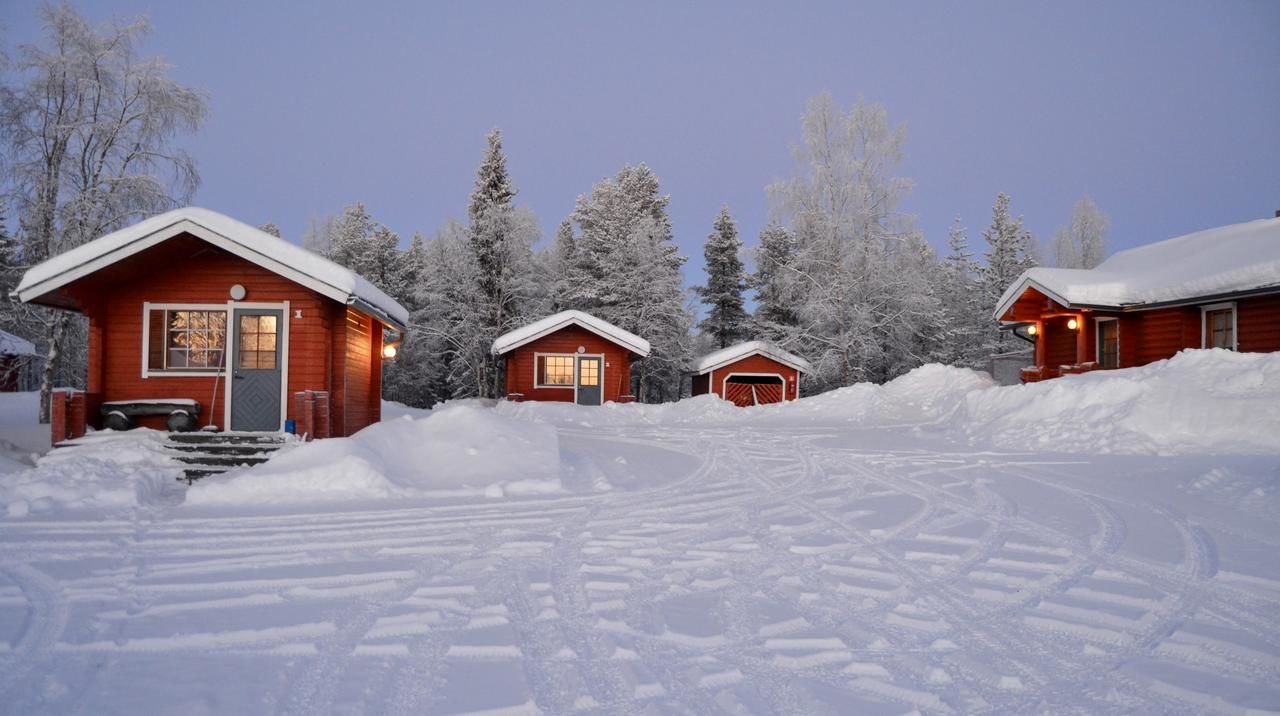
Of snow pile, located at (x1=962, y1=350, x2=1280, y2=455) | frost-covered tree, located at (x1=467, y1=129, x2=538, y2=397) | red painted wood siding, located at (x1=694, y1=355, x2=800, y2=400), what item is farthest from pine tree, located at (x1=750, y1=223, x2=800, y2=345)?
snow pile, located at (x1=962, y1=350, x2=1280, y2=455)

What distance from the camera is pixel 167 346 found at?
11.9 m

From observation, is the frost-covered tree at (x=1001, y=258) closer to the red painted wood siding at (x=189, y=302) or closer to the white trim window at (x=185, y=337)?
the red painted wood siding at (x=189, y=302)

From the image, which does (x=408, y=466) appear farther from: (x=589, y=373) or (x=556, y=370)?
(x=589, y=373)

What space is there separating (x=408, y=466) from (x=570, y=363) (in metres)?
15.8

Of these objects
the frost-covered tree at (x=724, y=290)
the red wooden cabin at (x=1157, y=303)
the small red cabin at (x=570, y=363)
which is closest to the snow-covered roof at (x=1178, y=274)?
the red wooden cabin at (x=1157, y=303)

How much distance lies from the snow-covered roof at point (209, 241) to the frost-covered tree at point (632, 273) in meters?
21.1

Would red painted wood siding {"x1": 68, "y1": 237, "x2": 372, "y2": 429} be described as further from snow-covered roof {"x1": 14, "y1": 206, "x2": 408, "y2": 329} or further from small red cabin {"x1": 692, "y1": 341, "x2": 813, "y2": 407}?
small red cabin {"x1": 692, "y1": 341, "x2": 813, "y2": 407}

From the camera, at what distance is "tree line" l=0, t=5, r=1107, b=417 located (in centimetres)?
1673

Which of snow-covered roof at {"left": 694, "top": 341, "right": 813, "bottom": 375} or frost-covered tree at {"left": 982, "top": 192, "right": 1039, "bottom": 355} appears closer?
snow-covered roof at {"left": 694, "top": 341, "right": 813, "bottom": 375}

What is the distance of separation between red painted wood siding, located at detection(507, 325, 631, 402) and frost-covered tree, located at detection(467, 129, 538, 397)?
601cm

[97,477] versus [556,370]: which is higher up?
[556,370]

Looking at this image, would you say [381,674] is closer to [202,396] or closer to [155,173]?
[202,396]

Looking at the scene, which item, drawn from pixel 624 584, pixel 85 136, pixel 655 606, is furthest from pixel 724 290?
pixel 655 606

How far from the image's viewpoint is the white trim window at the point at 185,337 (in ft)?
38.7
